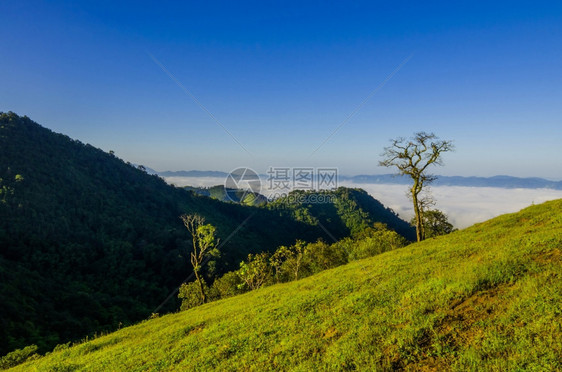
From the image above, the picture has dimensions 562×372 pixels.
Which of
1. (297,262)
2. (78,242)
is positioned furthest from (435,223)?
(78,242)

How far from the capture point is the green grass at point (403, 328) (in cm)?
760

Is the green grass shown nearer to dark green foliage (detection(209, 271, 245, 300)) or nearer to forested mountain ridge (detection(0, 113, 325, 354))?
dark green foliage (detection(209, 271, 245, 300))

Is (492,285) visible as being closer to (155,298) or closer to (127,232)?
(155,298)

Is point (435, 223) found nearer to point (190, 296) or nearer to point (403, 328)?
point (190, 296)

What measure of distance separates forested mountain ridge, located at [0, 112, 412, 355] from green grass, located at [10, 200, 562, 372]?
6897 cm

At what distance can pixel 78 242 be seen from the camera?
109 m

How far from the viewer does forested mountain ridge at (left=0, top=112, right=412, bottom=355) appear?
74.9m

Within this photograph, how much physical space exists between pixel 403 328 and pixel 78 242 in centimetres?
13472

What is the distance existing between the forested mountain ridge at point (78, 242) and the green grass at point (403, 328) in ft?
226

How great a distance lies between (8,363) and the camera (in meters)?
20.1

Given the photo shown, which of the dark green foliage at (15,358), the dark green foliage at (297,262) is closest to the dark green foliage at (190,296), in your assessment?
the dark green foliage at (297,262)

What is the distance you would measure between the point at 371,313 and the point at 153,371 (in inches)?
Result: 392

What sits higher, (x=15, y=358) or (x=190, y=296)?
(x=15, y=358)

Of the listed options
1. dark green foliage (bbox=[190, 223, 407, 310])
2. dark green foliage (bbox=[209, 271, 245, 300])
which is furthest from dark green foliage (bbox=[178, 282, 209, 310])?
dark green foliage (bbox=[209, 271, 245, 300])
